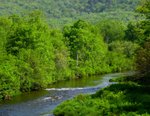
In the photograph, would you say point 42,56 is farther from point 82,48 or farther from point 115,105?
point 115,105

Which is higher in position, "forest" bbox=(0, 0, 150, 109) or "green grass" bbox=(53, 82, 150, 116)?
"forest" bbox=(0, 0, 150, 109)

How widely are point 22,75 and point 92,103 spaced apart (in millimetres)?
16536

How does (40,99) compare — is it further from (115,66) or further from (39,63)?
(115,66)

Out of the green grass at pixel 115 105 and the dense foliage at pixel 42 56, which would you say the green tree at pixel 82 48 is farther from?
the green grass at pixel 115 105

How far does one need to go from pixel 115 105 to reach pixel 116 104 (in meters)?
0.39

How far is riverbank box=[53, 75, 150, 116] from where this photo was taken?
56.5 feet

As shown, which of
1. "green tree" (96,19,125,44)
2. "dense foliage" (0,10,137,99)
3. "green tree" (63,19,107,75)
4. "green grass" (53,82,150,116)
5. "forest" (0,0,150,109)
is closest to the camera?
"green grass" (53,82,150,116)

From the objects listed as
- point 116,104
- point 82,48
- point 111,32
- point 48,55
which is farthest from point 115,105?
point 111,32

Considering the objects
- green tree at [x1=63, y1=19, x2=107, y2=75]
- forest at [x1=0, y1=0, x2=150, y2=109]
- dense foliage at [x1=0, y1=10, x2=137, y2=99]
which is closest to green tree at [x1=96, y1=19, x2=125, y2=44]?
forest at [x1=0, y1=0, x2=150, y2=109]

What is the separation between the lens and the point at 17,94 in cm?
3127

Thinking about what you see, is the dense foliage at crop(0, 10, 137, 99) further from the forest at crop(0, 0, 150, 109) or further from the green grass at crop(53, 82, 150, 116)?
the green grass at crop(53, 82, 150, 116)

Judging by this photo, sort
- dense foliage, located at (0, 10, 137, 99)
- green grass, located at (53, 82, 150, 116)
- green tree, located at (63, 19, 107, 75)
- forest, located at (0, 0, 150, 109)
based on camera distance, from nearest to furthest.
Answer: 1. green grass, located at (53, 82, 150, 116)
2. forest, located at (0, 0, 150, 109)
3. dense foliage, located at (0, 10, 137, 99)
4. green tree, located at (63, 19, 107, 75)

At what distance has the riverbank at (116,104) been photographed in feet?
56.5

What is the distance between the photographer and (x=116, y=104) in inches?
739
